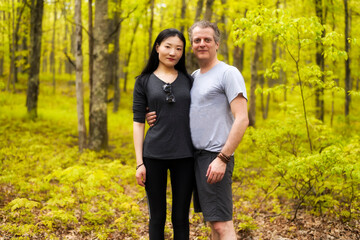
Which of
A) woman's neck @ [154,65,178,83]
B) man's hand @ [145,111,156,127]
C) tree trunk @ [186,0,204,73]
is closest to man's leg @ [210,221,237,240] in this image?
man's hand @ [145,111,156,127]

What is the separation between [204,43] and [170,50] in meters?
0.33

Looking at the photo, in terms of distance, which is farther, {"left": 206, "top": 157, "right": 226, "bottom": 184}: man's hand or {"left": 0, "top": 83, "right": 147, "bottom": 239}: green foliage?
{"left": 0, "top": 83, "right": 147, "bottom": 239}: green foliage

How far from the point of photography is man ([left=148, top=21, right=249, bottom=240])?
7.81ft

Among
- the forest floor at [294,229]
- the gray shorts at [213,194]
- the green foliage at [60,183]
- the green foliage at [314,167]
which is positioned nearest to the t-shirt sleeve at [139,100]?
the gray shorts at [213,194]

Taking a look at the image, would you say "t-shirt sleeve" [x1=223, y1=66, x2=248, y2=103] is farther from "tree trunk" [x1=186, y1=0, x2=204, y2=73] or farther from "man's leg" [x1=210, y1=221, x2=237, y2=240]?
"tree trunk" [x1=186, y1=0, x2=204, y2=73]

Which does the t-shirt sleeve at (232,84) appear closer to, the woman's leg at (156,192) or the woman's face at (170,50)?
the woman's face at (170,50)

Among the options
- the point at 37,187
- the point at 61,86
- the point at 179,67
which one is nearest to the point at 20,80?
the point at 61,86

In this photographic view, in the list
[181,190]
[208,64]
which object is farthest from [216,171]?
[208,64]

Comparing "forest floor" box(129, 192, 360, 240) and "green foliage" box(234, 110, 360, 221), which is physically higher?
"green foliage" box(234, 110, 360, 221)

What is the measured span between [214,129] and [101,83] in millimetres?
7114

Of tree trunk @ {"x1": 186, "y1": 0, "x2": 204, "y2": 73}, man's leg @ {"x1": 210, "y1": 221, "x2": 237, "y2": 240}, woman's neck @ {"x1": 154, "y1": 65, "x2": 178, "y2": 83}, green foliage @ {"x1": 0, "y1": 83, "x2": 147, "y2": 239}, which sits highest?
tree trunk @ {"x1": 186, "y1": 0, "x2": 204, "y2": 73}

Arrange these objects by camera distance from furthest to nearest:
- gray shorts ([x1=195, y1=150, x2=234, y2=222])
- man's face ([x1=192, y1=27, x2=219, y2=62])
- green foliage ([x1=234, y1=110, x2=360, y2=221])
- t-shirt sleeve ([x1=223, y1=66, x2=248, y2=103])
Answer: green foliage ([x1=234, y1=110, x2=360, y2=221])
man's face ([x1=192, y1=27, x2=219, y2=62])
gray shorts ([x1=195, y1=150, x2=234, y2=222])
t-shirt sleeve ([x1=223, y1=66, x2=248, y2=103])

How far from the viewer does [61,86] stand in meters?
26.7

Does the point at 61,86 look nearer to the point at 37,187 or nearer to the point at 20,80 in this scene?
the point at 20,80
